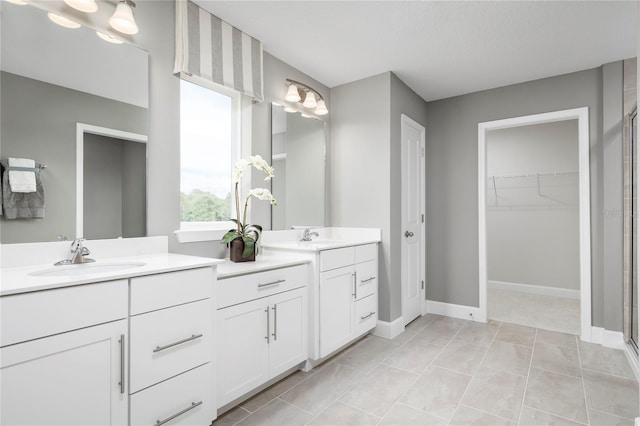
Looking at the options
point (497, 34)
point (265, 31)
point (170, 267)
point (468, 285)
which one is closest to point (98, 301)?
point (170, 267)

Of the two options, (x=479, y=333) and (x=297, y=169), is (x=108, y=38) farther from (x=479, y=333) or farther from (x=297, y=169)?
(x=479, y=333)

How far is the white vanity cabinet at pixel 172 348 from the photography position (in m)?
1.30

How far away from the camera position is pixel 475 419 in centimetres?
178

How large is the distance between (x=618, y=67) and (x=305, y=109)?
2.76 m

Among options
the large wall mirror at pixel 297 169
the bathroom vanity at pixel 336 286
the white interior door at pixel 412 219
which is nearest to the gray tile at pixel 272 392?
the bathroom vanity at pixel 336 286

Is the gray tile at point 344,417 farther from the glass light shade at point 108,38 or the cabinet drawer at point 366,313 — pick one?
the glass light shade at point 108,38

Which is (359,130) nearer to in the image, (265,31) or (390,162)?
(390,162)

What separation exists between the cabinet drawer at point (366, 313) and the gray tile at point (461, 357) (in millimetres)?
595

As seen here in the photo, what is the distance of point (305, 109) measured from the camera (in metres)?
3.07

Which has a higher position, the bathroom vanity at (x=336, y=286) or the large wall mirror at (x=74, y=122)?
the large wall mirror at (x=74, y=122)

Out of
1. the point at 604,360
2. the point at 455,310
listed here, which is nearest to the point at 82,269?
the point at 455,310

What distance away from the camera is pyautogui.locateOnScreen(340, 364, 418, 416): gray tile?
1.91 m

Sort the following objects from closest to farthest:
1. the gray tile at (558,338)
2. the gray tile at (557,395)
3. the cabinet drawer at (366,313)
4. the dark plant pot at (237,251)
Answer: the gray tile at (557,395)
the dark plant pot at (237,251)
the cabinet drawer at (366,313)
the gray tile at (558,338)

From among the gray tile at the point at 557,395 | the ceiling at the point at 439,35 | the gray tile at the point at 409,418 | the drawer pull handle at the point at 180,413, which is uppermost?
the ceiling at the point at 439,35
